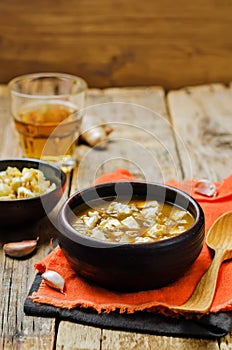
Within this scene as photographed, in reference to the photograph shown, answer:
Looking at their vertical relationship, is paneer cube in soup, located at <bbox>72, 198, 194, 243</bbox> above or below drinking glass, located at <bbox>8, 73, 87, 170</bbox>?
above

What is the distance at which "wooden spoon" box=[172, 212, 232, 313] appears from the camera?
3.69 ft

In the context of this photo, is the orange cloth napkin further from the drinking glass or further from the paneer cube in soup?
the drinking glass

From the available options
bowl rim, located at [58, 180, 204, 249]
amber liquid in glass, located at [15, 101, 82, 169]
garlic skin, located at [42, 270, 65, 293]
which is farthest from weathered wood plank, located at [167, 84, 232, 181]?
garlic skin, located at [42, 270, 65, 293]

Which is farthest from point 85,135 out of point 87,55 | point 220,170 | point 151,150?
point 87,55

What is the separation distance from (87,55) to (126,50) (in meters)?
0.17

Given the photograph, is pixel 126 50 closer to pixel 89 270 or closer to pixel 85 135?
pixel 85 135

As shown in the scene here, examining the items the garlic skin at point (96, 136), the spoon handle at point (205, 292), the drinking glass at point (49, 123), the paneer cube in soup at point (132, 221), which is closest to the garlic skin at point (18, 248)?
the paneer cube in soup at point (132, 221)

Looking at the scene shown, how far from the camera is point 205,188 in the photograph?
164 centimetres

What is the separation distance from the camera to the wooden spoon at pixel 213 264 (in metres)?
1.12

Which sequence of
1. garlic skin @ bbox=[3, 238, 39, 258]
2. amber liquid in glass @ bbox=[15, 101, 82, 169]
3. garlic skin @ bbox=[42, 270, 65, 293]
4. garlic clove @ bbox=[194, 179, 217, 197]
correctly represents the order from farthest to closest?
amber liquid in glass @ bbox=[15, 101, 82, 169], garlic clove @ bbox=[194, 179, 217, 197], garlic skin @ bbox=[3, 238, 39, 258], garlic skin @ bbox=[42, 270, 65, 293]

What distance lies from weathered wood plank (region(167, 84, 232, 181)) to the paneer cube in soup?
519mm

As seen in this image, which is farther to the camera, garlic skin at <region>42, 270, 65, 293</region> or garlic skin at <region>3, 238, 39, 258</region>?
garlic skin at <region>3, 238, 39, 258</region>

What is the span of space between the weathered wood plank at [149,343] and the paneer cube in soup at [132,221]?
175 mm

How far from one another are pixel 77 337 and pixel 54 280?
0.14 metres
